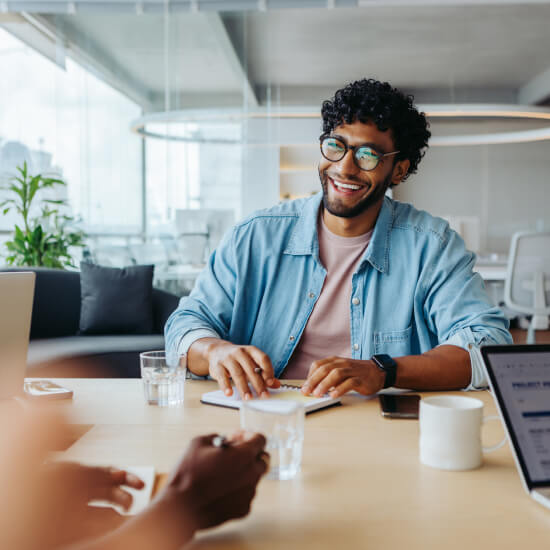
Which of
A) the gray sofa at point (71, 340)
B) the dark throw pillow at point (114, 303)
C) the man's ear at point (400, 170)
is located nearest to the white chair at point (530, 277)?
the gray sofa at point (71, 340)

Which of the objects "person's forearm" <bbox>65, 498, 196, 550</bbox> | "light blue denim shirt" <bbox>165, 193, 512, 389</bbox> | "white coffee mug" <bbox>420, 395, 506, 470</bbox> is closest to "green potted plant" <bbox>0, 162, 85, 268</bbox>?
"light blue denim shirt" <bbox>165, 193, 512, 389</bbox>

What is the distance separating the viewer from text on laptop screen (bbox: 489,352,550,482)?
0.80m

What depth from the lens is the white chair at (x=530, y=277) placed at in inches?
201

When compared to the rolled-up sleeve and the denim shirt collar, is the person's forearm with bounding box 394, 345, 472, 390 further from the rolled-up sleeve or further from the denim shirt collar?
the denim shirt collar

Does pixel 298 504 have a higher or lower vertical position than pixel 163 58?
lower

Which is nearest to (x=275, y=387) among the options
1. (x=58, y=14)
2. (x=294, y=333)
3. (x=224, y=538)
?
(x=294, y=333)

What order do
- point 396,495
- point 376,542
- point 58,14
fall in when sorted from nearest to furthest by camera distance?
point 376,542
point 396,495
point 58,14

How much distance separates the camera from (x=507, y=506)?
75cm

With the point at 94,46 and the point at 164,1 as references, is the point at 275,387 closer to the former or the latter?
the point at 164,1

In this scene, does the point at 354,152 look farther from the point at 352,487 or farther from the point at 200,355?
the point at 352,487

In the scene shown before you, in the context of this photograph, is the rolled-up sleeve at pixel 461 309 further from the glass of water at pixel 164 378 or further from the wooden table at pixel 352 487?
the glass of water at pixel 164 378

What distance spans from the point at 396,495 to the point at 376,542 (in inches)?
5.2

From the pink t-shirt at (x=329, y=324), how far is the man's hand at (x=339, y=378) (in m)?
0.45

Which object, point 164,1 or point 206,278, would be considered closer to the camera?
point 206,278
